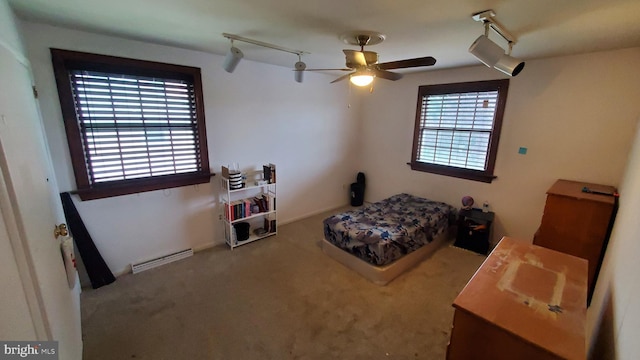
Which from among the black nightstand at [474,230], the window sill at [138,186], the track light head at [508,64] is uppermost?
the track light head at [508,64]

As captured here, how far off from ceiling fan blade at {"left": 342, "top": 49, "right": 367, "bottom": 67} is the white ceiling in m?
0.21

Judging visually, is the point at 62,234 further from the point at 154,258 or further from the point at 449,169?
the point at 449,169

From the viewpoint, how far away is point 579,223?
7.48ft

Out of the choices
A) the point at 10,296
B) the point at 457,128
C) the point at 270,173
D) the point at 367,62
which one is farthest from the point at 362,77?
the point at 10,296

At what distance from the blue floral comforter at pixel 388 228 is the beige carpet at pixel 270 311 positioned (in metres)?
0.30

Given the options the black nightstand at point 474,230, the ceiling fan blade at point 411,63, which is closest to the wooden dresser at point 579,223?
the black nightstand at point 474,230

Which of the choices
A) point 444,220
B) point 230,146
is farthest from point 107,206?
point 444,220

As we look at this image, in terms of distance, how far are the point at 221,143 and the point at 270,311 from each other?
2.11 meters

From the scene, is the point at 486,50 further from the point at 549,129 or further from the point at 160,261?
the point at 160,261

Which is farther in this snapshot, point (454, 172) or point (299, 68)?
point (454, 172)

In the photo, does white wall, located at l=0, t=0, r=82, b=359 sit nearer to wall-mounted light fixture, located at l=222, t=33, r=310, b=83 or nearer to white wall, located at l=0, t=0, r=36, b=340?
white wall, located at l=0, t=0, r=36, b=340

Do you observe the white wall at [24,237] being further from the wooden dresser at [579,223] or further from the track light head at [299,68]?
the wooden dresser at [579,223]

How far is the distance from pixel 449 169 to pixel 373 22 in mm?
2701

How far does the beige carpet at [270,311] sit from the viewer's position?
1.90m
